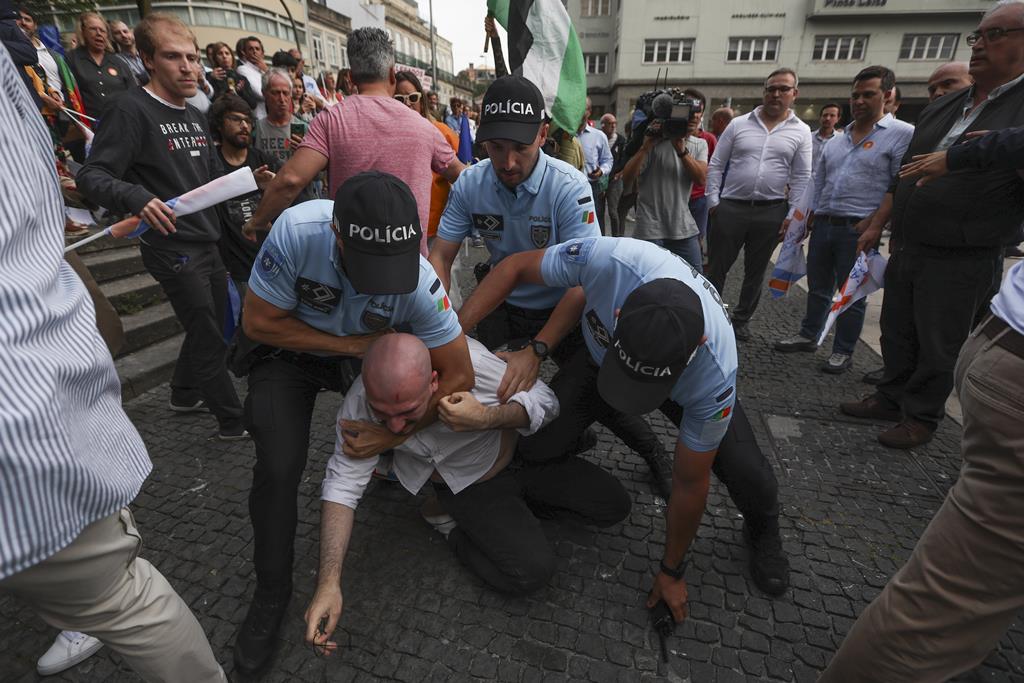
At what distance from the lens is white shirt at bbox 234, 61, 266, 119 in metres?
5.60

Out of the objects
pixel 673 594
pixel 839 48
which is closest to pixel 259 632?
pixel 673 594

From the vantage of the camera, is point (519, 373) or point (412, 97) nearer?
point (519, 373)

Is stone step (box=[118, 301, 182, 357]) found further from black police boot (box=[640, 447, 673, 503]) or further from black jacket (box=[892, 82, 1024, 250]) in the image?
black jacket (box=[892, 82, 1024, 250])

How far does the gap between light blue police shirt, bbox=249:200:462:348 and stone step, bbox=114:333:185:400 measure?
95.8 inches

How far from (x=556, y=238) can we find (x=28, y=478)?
212 centimetres

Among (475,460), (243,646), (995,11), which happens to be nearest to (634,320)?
(475,460)

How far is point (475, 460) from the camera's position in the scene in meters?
2.23

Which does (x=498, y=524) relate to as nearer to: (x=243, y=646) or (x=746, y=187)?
(x=243, y=646)

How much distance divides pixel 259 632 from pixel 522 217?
81.7 inches

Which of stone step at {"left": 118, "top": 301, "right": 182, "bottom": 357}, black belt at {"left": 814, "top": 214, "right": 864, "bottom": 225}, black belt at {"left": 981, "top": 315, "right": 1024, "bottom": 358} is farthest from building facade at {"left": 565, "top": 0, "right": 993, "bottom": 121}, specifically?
black belt at {"left": 981, "top": 315, "right": 1024, "bottom": 358}

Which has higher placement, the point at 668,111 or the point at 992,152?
the point at 668,111

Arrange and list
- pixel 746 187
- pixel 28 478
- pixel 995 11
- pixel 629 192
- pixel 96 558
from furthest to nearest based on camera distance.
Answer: pixel 629 192, pixel 746 187, pixel 995 11, pixel 96 558, pixel 28 478

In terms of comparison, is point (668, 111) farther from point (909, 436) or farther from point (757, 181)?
point (909, 436)

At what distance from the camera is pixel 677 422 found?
2.15 m
